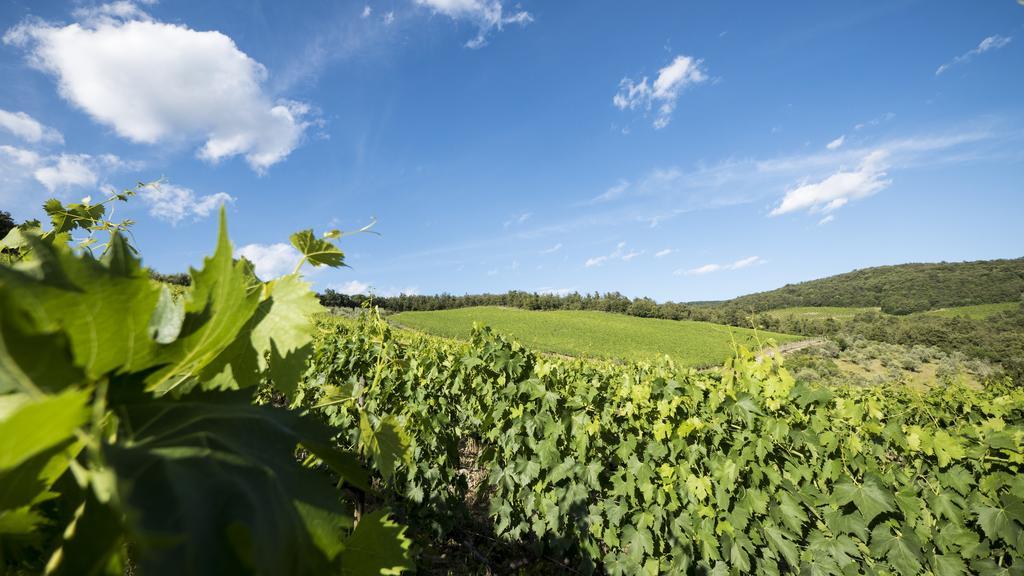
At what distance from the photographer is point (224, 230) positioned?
53 cm

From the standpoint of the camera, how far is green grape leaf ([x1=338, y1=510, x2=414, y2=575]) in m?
0.82

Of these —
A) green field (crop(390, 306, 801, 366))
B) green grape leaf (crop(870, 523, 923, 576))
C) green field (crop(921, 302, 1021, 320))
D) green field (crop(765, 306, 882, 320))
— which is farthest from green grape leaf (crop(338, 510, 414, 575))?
green field (crop(765, 306, 882, 320))

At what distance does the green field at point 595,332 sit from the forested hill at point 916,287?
1022 centimetres

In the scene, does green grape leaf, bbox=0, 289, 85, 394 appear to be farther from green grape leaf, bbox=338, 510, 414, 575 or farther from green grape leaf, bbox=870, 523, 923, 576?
green grape leaf, bbox=870, 523, 923, 576

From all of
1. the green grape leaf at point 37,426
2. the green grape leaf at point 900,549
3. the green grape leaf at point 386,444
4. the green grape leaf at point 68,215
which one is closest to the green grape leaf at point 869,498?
the green grape leaf at point 900,549

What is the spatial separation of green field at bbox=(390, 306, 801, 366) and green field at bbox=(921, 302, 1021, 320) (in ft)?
57.8

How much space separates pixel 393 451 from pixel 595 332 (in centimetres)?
5914

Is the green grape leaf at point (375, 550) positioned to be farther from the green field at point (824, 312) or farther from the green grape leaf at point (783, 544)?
the green field at point (824, 312)

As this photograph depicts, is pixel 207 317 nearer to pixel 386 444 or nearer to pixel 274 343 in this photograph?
pixel 274 343

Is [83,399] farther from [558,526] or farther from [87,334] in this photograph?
[558,526]

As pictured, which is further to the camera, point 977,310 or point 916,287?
point 916,287

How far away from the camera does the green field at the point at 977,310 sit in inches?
2135

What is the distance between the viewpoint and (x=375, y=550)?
85 cm

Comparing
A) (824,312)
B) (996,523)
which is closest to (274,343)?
(996,523)
